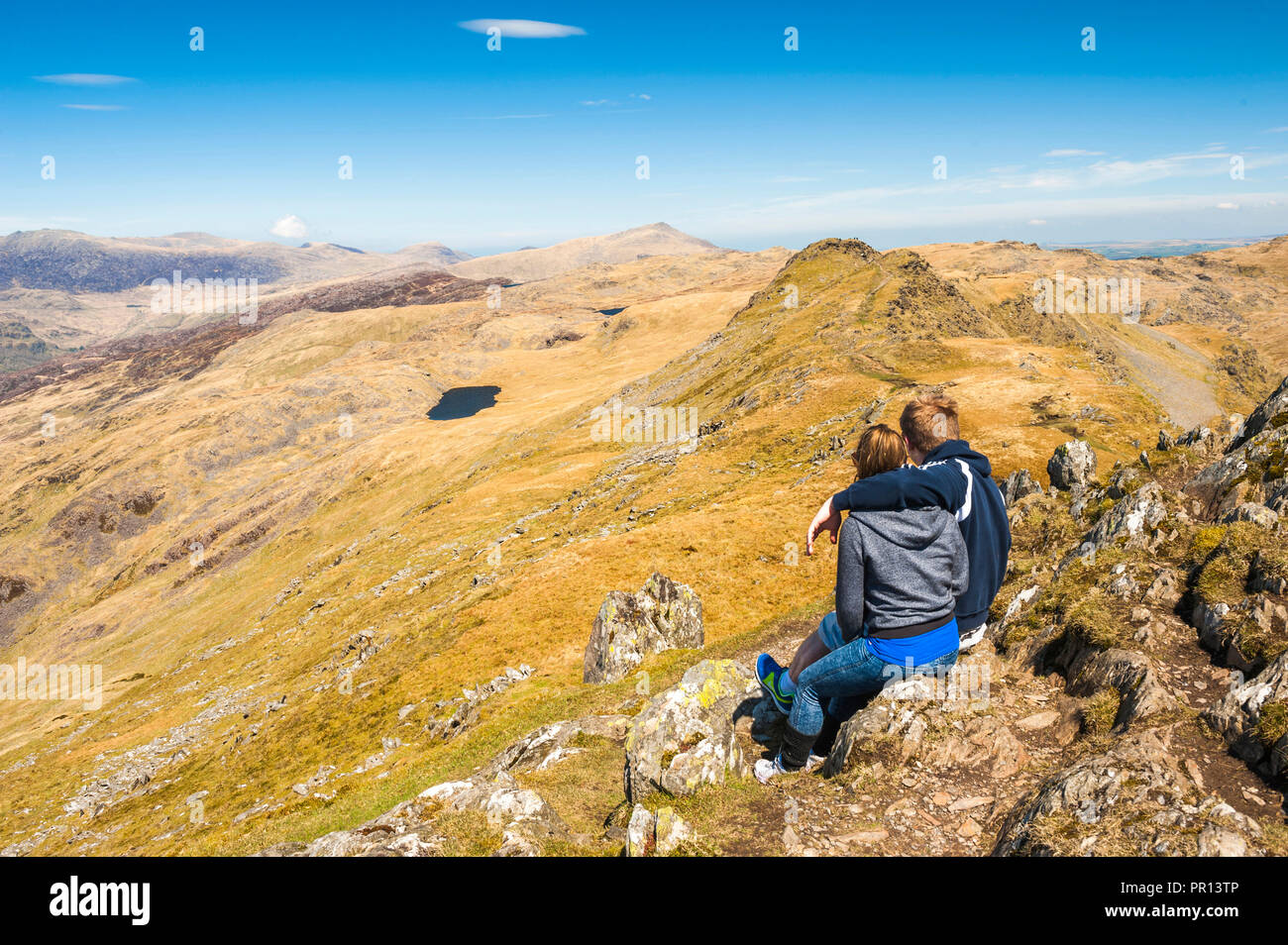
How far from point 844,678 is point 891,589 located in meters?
2.02

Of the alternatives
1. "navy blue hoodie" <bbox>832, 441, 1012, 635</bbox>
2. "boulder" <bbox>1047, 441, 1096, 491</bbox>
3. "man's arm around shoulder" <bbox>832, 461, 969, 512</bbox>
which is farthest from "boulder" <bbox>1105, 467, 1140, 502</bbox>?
"man's arm around shoulder" <bbox>832, 461, 969, 512</bbox>

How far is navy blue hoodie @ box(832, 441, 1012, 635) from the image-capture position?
8102 mm

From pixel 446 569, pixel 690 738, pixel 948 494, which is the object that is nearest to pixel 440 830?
pixel 690 738

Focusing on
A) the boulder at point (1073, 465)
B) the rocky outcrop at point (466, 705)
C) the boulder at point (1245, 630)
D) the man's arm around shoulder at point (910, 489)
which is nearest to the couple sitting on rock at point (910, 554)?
the man's arm around shoulder at point (910, 489)

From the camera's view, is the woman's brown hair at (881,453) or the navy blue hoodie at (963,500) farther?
the woman's brown hair at (881,453)

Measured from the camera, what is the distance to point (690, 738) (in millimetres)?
12719

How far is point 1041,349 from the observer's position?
9238 cm

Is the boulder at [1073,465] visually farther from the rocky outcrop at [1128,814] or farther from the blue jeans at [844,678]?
the blue jeans at [844,678]

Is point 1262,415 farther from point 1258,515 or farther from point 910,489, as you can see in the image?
point 910,489

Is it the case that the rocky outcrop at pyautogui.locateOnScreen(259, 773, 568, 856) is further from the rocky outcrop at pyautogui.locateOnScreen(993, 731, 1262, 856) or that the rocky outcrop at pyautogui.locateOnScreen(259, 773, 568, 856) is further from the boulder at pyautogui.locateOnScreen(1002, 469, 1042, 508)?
the boulder at pyautogui.locateOnScreen(1002, 469, 1042, 508)

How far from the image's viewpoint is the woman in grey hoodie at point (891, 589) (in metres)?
8.23

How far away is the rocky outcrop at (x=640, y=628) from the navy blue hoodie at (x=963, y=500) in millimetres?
22651

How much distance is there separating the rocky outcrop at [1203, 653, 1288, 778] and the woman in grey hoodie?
3.89 metres

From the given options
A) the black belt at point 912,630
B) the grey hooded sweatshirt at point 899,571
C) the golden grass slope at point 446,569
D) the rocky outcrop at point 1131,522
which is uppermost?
the grey hooded sweatshirt at point 899,571
